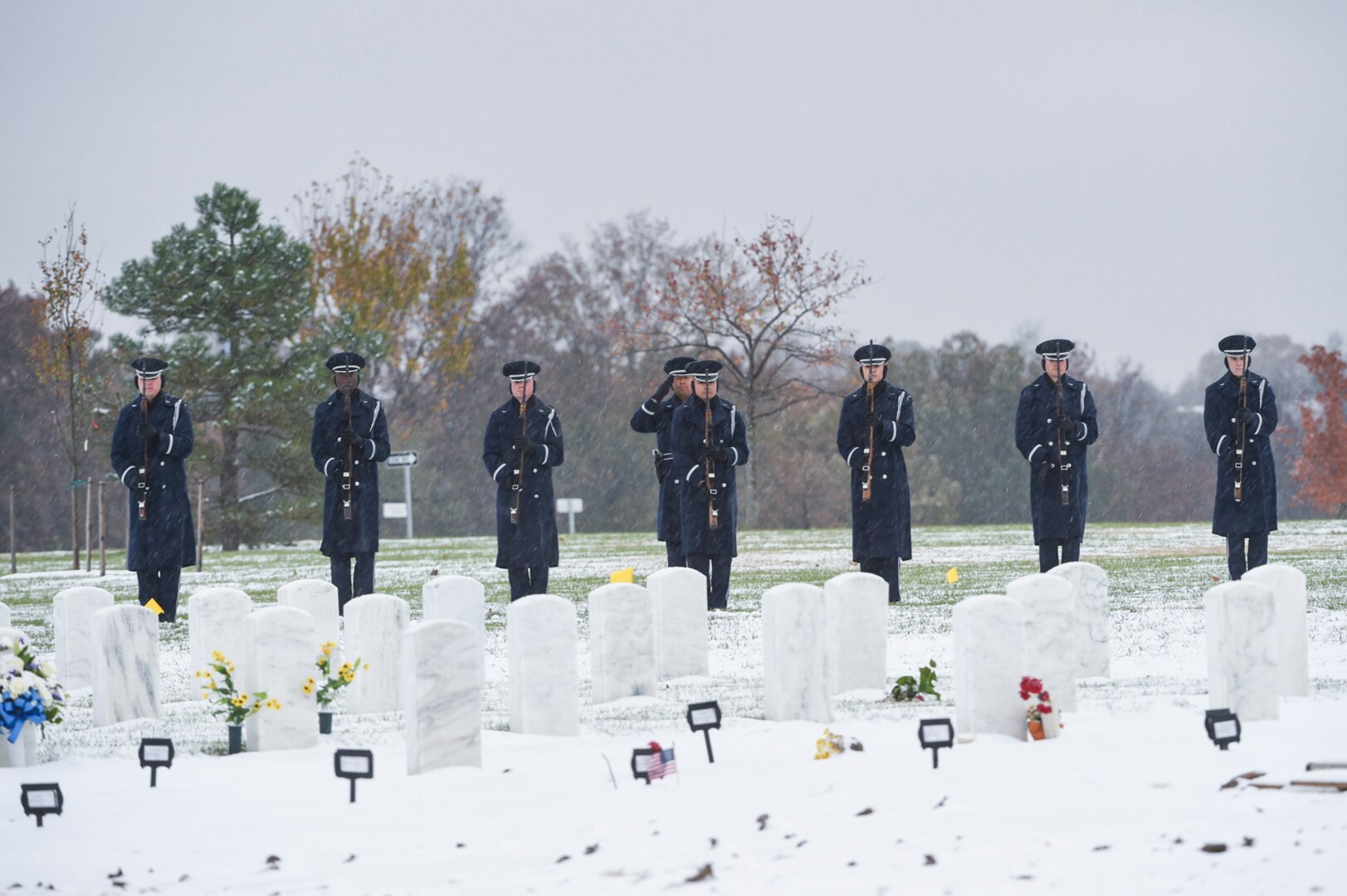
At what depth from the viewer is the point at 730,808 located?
594 centimetres

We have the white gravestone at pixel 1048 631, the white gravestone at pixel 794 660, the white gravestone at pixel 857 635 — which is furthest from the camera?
the white gravestone at pixel 857 635

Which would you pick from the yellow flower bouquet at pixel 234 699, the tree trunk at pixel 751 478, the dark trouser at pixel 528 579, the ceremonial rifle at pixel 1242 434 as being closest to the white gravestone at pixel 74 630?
the yellow flower bouquet at pixel 234 699

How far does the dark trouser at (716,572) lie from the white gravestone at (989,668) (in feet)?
20.0

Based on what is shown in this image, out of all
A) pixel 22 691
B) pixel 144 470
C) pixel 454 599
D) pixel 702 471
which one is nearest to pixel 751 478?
pixel 702 471

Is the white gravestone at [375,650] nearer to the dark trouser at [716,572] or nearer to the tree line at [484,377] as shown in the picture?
the dark trouser at [716,572]

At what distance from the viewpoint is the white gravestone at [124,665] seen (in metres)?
8.11

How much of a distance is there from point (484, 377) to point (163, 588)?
38765 millimetres

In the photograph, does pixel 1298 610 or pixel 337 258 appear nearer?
pixel 1298 610

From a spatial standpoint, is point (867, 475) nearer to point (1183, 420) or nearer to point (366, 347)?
point (366, 347)

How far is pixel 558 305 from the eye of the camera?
52.9 meters

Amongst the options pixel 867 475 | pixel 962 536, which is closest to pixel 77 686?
pixel 867 475

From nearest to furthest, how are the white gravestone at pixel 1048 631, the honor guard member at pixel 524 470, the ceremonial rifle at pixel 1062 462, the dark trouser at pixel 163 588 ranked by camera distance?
the white gravestone at pixel 1048 631, the ceremonial rifle at pixel 1062 462, the honor guard member at pixel 524 470, the dark trouser at pixel 163 588

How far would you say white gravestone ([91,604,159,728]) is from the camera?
8109 mm

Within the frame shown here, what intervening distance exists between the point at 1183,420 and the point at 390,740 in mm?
64964
